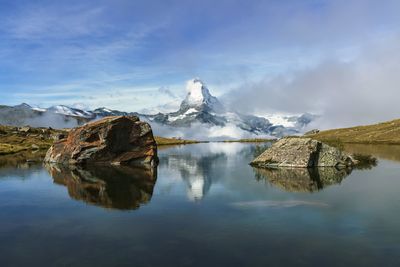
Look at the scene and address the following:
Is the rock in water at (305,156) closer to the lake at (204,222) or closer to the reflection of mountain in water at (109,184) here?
the lake at (204,222)

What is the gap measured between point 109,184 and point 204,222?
3447cm

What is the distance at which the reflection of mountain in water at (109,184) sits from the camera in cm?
5759

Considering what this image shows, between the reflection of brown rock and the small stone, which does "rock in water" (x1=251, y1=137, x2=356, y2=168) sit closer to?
the reflection of brown rock

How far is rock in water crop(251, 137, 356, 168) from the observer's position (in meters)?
93.1

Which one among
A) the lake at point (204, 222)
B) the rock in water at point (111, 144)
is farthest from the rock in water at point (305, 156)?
the rock in water at point (111, 144)

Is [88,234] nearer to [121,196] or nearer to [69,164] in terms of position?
[121,196]

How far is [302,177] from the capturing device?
253 ft

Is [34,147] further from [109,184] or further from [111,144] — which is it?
[109,184]

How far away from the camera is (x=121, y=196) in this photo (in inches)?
2400

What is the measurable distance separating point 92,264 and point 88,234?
901cm

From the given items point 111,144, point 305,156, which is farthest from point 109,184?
point 305,156

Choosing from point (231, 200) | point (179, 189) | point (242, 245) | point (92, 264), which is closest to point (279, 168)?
point (179, 189)

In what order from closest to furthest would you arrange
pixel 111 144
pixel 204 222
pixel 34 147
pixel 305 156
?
pixel 204 222 → pixel 305 156 → pixel 111 144 → pixel 34 147

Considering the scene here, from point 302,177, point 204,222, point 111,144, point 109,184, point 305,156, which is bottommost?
point 204,222
